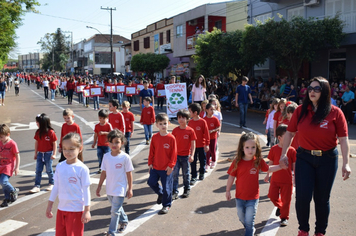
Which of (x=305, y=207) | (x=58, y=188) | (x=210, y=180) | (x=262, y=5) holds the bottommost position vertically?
(x=210, y=180)

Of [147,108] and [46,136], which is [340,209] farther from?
[147,108]

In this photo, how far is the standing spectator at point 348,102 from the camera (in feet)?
50.8

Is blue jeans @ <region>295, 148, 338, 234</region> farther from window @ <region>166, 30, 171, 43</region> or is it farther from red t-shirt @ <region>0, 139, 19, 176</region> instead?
window @ <region>166, 30, 171, 43</region>

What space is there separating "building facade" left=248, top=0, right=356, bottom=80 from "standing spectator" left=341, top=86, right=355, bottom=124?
4353 millimetres

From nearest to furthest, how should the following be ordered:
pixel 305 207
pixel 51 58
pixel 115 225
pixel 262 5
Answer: pixel 305 207
pixel 115 225
pixel 262 5
pixel 51 58

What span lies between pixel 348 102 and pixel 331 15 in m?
6.90

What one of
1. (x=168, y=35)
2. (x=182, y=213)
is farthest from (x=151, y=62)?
(x=182, y=213)

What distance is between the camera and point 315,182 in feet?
13.7

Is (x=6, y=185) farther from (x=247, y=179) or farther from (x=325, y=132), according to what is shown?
(x=325, y=132)

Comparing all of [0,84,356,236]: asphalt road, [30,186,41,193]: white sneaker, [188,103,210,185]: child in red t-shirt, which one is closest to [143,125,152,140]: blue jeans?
A: [0,84,356,236]: asphalt road

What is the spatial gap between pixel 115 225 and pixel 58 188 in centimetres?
109

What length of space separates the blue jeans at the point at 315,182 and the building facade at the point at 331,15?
16244mm

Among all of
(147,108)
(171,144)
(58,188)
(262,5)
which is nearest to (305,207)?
(171,144)

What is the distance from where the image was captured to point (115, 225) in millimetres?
4621
